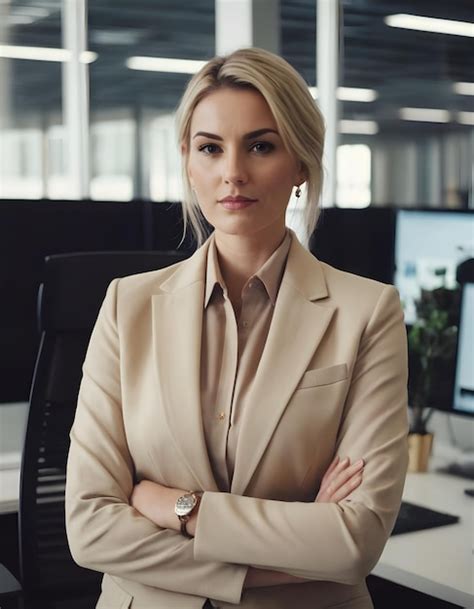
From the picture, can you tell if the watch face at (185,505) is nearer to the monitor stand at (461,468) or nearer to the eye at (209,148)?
the eye at (209,148)

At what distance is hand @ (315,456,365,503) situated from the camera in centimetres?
155

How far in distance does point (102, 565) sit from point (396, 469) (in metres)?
0.50

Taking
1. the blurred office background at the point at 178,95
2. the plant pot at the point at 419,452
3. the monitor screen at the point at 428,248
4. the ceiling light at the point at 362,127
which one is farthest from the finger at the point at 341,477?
the ceiling light at the point at 362,127

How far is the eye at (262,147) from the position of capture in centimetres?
163

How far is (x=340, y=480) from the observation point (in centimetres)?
156

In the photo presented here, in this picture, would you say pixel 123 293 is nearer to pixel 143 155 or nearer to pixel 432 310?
pixel 432 310

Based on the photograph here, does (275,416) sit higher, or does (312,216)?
(312,216)

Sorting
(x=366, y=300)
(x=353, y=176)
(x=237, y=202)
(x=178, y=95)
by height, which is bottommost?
(x=366, y=300)

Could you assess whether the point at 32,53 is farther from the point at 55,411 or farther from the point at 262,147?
the point at 262,147

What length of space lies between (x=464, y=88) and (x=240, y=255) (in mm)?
3905

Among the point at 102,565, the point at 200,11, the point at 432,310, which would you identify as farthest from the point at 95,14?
the point at 102,565

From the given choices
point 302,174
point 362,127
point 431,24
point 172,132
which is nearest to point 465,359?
point 172,132

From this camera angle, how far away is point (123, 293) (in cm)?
174

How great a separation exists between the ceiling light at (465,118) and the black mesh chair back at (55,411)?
3.57 m
